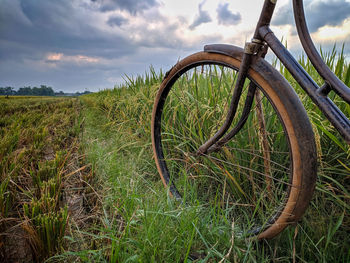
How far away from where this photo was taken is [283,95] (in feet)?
2.62

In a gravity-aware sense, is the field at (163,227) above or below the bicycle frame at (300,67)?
below

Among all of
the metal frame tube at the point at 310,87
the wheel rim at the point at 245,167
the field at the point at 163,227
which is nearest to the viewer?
the metal frame tube at the point at 310,87

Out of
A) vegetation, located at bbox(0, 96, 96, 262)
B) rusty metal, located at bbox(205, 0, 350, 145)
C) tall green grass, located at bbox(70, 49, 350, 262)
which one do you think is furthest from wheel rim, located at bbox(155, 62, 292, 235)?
vegetation, located at bbox(0, 96, 96, 262)

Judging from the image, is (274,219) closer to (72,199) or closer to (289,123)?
(289,123)

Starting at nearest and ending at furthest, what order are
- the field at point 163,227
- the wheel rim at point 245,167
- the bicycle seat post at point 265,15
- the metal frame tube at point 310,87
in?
the metal frame tube at point 310,87 → the bicycle seat post at point 265,15 → the field at point 163,227 → the wheel rim at point 245,167

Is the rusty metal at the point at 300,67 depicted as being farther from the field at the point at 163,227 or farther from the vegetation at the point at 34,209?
the vegetation at the point at 34,209

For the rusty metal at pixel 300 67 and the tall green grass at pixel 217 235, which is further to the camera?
the tall green grass at pixel 217 235

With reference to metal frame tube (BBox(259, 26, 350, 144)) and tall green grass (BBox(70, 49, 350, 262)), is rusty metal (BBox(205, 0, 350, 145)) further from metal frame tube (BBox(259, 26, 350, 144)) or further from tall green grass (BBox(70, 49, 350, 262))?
tall green grass (BBox(70, 49, 350, 262))

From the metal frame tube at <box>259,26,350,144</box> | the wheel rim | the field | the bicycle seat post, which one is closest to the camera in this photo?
the metal frame tube at <box>259,26,350,144</box>

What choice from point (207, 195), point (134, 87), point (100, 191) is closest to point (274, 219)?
point (207, 195)

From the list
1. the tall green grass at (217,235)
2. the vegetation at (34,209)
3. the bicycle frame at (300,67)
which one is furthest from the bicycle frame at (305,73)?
the vegetation at (34,209)

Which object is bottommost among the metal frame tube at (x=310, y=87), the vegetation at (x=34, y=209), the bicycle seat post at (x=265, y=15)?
the vegetation at (x=34, y=209)

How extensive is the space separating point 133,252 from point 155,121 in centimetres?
89

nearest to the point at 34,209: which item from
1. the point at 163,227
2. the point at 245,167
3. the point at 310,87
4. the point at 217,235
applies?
the point at 163,227
